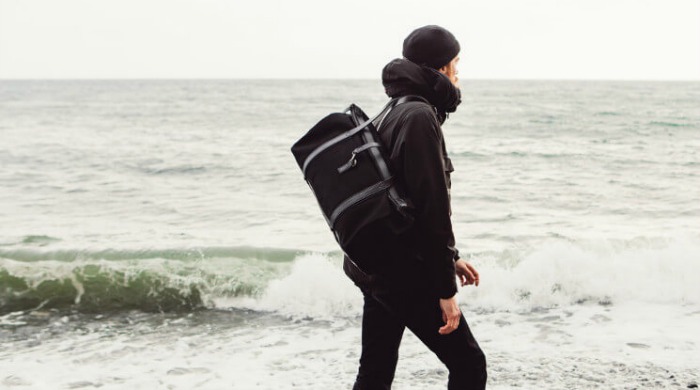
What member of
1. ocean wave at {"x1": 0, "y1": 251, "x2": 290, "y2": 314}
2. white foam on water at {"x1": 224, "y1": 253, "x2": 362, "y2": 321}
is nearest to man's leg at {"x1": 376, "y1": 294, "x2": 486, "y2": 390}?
white foam on water at {"x1": 224, "y1": 253, "x2": 362, "y2": 321}

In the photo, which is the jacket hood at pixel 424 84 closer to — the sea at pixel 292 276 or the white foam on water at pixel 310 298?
the sea at pixel 292 276

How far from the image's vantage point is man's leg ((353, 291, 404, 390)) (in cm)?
233

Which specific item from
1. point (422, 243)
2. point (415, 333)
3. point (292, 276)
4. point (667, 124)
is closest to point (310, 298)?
point (292, 276)

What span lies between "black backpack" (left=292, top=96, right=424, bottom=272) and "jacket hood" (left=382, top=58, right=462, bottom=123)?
4 cm

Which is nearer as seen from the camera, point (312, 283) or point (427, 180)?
point (427, 180)

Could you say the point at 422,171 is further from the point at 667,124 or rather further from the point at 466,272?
the point at 667,124

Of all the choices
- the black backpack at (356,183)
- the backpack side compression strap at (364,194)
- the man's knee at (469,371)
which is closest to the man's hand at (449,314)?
the man's knee at (469,371)

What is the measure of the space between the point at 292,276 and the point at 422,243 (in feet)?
17.4

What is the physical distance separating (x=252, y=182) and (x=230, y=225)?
430 centimetres

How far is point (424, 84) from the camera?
2.08 meters

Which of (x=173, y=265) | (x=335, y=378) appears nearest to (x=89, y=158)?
(x=173, y=265)

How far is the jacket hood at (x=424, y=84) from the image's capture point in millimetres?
2082

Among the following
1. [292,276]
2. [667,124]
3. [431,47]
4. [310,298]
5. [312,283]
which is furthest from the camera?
[667,124]

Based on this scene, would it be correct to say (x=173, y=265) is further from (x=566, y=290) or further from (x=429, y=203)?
(x=429, y=203)
